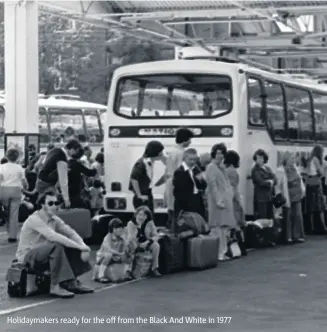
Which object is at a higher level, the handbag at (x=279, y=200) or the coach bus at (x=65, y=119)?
the coach bus at (x=65, y=119)

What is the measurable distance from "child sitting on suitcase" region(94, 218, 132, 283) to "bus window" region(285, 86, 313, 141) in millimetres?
9425

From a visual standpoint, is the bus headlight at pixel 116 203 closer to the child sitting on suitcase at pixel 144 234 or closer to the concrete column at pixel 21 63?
the child sitting on suitcase at pixel 144 234

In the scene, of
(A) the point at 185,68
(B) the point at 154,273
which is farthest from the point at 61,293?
(A) the point at 185,68

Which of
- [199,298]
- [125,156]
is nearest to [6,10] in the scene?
[125,156]

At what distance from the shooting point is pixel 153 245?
15.3m

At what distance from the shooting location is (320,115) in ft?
86.9

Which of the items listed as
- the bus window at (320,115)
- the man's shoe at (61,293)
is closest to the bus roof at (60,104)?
the bus window at (320,115)

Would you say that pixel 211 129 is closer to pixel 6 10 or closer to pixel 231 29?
pixel 6 10

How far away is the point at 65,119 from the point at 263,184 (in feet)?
51.5

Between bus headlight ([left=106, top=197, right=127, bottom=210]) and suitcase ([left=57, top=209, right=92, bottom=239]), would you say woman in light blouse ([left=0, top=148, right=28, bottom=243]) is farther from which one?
suitcase ([left=57, top=209, right=92, bottom=239])

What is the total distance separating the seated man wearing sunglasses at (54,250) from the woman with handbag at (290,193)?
24.8 feet

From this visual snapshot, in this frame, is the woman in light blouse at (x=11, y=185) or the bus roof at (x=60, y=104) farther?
the bus roof at (x=60, y=104)

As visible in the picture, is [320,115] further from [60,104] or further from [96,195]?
[60,104]

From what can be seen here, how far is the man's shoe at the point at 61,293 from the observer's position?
13289 mm
